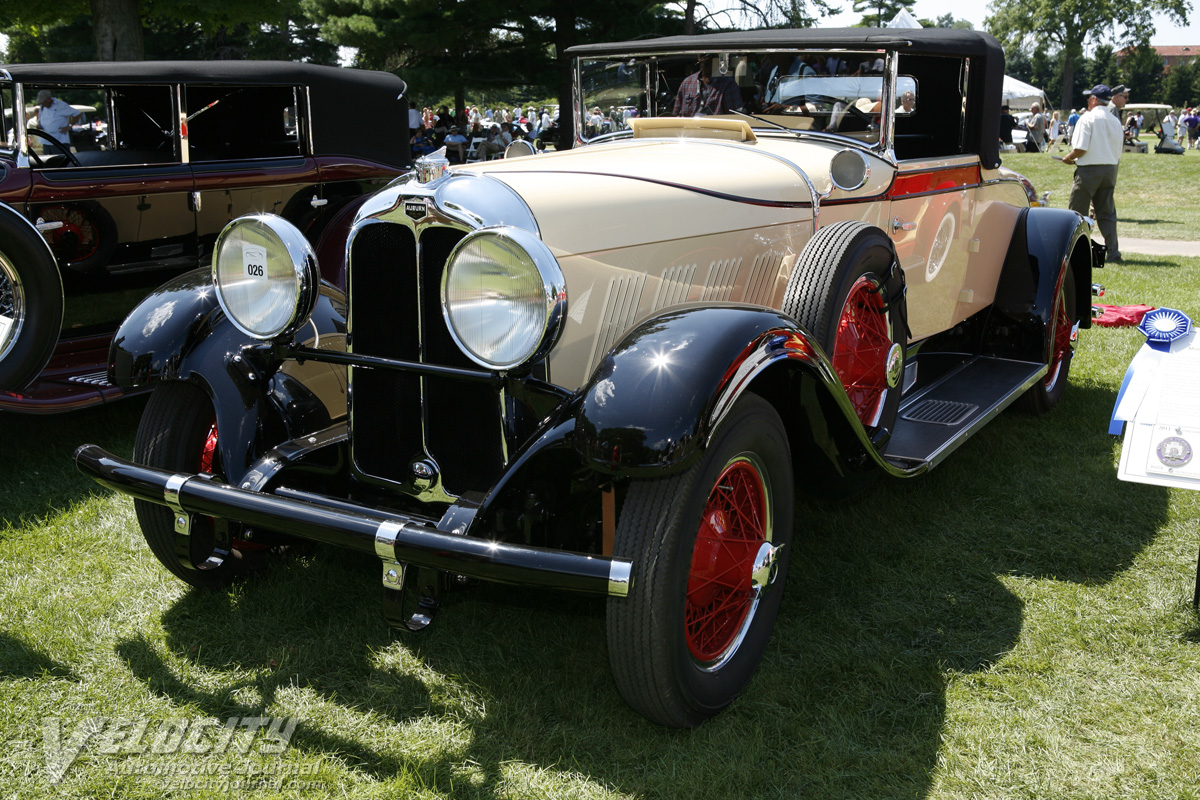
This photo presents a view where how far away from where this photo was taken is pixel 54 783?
2.12 metres

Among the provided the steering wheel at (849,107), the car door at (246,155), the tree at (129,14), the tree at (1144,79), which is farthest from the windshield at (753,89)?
the tree at (1144,79)

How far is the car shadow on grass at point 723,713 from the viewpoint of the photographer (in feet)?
7.19

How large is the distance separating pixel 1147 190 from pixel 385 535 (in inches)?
737

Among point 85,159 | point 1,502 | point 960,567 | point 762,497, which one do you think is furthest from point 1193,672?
point 85,159

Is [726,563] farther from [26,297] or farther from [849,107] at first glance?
[26,297]

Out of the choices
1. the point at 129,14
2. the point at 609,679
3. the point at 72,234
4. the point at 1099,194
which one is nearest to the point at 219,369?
the point at 609,679

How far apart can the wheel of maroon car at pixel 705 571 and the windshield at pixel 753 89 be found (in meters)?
1.77

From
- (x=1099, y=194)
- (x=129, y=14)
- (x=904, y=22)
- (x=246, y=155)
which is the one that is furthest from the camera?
(x=129, y=14)

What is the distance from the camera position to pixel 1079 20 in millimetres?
46906

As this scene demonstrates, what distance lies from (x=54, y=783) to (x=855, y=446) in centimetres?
221

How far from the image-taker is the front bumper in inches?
75.9

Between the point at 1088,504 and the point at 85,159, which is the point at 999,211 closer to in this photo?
the point at 1088,504

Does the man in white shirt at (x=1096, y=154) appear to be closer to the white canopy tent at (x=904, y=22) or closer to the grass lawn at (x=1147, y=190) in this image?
the grass lawn at (x=1147, y=190)

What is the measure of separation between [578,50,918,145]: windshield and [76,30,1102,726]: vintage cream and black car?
0.01 meters
